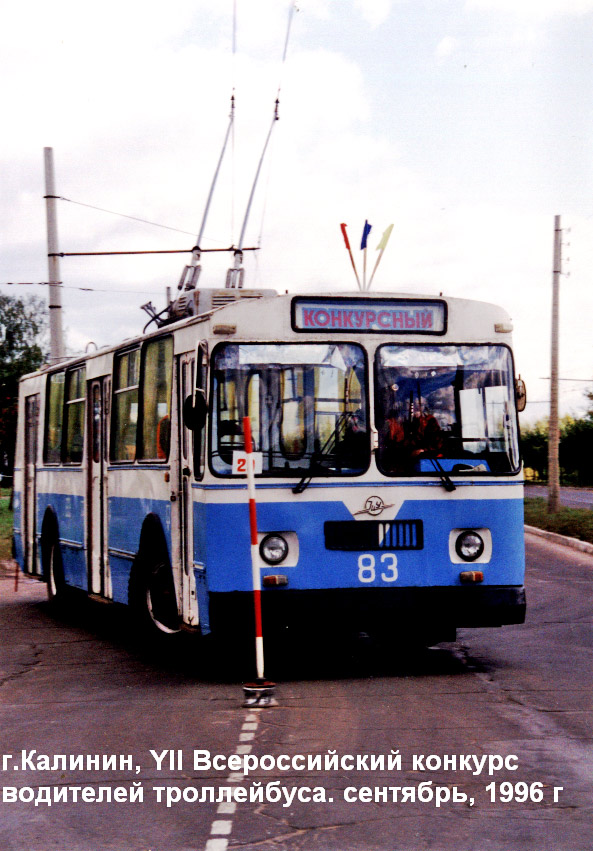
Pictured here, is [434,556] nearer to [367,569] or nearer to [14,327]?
[367,569]

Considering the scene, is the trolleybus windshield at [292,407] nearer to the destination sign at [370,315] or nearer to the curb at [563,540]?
the destination sign at [370,315]

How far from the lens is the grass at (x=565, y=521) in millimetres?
32531

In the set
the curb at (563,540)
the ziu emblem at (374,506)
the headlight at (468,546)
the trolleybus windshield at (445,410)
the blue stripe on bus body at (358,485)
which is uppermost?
the trolleybus windshield at (445,410)

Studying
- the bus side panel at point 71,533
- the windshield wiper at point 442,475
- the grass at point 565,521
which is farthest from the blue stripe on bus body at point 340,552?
the grass at point 565,521

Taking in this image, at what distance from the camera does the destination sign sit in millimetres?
10625

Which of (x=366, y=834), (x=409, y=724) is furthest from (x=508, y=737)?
(x=366, y=834)

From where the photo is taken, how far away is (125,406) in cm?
1311

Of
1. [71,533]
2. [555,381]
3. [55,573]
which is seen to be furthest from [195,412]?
[555,381]

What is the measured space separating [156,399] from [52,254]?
46.1 ft

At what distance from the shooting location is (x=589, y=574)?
866 inches

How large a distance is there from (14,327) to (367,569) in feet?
289

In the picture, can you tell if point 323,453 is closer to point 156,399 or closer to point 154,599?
point 156,399

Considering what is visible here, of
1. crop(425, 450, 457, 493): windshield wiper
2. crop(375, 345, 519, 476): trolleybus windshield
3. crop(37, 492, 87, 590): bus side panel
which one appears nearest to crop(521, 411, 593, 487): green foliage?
crop(37, 492, 87, 590): bus side panel

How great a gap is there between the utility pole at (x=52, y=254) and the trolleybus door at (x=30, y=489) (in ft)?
23.2
